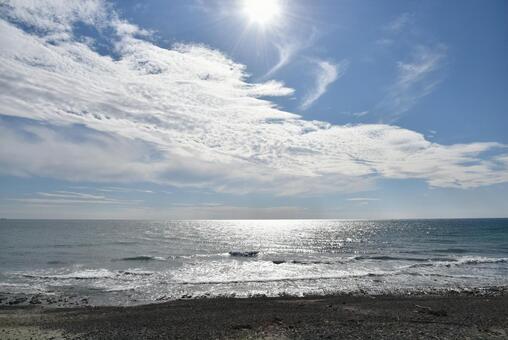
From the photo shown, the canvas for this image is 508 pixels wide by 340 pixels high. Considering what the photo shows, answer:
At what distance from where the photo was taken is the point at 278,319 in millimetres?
18969

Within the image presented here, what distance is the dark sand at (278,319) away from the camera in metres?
16.5

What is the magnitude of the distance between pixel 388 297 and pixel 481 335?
33.7ft

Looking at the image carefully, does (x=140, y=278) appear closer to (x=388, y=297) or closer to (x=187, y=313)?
(x=187, y=313)

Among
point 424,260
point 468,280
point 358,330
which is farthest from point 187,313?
point 424,260

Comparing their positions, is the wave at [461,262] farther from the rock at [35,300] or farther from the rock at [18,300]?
the rock at [18,300]

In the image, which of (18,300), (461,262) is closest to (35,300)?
(18,300)

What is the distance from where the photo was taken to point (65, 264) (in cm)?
4478

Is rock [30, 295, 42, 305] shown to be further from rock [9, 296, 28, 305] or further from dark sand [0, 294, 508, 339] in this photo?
dark sand [0, 294, 508, 339]

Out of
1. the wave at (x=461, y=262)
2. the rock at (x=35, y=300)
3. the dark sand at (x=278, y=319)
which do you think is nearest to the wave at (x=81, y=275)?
the rock at (x=35, y=300)

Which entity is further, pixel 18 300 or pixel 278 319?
pixel 18 300

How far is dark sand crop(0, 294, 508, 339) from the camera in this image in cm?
1647

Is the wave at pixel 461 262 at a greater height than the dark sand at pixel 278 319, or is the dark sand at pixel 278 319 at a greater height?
the wave at pixel 461 262

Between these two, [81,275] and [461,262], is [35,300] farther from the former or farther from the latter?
[461,262]

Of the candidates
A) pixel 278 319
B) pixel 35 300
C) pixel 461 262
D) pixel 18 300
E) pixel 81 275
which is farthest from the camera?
pixel 461 262
